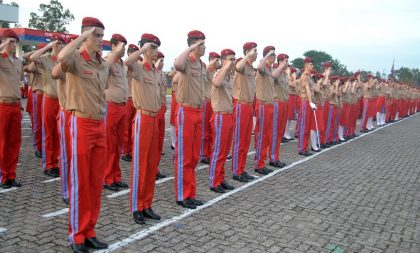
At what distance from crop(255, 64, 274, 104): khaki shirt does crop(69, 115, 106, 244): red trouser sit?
426cm

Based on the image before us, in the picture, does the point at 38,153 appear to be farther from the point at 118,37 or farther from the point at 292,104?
the point at 292,104

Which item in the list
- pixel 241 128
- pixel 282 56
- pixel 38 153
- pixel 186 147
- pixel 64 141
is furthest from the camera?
pixel 282 56

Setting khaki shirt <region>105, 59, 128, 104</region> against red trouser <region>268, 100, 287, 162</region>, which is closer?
khaki shirt <region>105, 59, 128, 104</region>

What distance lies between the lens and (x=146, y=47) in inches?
190

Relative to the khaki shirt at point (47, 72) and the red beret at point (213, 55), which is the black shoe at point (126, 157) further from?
the red beret at point (213, 55)

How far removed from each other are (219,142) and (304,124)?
4357 millimetres

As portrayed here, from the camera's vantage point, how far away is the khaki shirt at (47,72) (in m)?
6.80

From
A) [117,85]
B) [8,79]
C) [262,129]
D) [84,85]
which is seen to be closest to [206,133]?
[262,129]

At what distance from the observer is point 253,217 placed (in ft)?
17.1

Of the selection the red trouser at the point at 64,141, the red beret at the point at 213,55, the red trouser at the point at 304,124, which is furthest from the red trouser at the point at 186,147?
the red trouser at the point at 304,124

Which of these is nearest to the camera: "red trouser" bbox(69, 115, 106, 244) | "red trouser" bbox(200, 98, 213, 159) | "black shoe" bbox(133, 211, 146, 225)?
Answer: "red trouser" bbox(69, 115, 106, 244)

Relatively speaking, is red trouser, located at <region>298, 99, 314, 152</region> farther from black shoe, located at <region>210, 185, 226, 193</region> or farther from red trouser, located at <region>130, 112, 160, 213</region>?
red trouser, located at <region>130, 112, 160, 213</region>

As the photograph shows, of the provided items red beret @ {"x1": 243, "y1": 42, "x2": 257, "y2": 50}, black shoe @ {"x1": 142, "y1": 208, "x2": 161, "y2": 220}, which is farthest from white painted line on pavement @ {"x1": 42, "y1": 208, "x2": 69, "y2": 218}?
red beret @ {"x1": 243, "y1": 42, "x2": 257, "y2": 50}

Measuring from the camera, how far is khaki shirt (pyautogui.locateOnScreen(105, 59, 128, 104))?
20.8 feet
